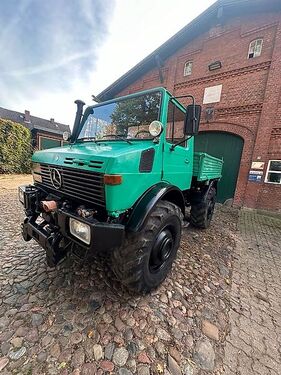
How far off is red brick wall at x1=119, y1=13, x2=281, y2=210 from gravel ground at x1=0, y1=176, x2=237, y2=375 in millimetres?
5471

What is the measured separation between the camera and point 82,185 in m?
1.88

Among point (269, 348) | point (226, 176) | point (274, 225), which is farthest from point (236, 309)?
point (226, 176)

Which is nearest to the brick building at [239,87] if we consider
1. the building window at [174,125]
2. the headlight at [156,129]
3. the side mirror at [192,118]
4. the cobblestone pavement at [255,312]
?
the cobblestone pavement at [255,312]

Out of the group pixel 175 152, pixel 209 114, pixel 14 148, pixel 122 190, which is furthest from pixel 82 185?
pixel 14 148

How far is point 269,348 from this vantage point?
1.82 m

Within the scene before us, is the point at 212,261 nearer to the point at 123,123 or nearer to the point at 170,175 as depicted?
the point at 170,175

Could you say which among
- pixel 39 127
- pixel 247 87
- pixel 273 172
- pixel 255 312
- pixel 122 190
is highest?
pixel 247 87

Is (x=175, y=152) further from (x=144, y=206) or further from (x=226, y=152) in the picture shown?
(x=226, y=152)

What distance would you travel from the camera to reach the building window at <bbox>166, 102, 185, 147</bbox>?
2480 millimetres

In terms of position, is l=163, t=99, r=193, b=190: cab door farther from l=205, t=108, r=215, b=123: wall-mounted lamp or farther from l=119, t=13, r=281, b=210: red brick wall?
l=205, t=108, r=215, b=123: wall-mounted lamp

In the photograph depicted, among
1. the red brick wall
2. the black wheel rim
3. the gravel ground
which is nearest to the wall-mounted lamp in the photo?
the red brick wall

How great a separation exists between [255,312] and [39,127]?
24.4 meters

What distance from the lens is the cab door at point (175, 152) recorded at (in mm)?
2449

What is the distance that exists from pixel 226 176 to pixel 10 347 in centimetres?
823
